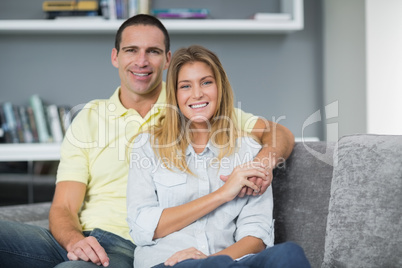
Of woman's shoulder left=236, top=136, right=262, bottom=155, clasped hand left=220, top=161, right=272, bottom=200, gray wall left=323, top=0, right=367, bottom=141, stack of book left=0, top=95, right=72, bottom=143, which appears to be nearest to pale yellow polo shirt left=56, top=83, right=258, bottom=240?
woman's shoulder left=236, top=136, right=262, bottom=155

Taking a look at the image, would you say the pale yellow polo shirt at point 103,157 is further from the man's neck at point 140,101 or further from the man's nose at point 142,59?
the man's nose at point 142,59

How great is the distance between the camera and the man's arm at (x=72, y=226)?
4.71 feet

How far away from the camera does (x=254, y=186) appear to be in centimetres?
142

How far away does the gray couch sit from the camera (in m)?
1.32

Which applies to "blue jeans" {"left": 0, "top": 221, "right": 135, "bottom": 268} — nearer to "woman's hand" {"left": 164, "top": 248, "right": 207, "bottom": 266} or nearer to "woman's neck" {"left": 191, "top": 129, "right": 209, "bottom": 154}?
"woman's hand" {"left": 164, "top": 248, "right": 207, "bottom": 266}

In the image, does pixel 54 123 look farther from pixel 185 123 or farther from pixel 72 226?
pixel 185 123

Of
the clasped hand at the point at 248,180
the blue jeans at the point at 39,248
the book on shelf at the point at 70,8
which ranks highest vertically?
the book on shelf at the point at 70,8

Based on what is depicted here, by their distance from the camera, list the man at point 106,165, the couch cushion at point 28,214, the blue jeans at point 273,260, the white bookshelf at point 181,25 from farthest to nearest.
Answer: the white bookshelf at point 181,25
the couch cushion at point 28,214
the man at point 106,165
the blue jeans at point 273,260

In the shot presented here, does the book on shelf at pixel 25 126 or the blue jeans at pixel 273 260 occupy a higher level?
the book on shelf at pixel 25 126

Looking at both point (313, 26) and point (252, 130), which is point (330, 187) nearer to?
point (252, 130)

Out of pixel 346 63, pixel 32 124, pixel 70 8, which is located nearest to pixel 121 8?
pixel 70 8

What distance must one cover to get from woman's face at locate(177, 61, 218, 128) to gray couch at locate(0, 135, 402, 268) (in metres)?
0.34

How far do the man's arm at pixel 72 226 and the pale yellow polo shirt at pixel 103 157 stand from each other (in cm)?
4

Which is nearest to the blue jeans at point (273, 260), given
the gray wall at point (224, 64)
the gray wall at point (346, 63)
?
the gray wall at point (346, 63)
